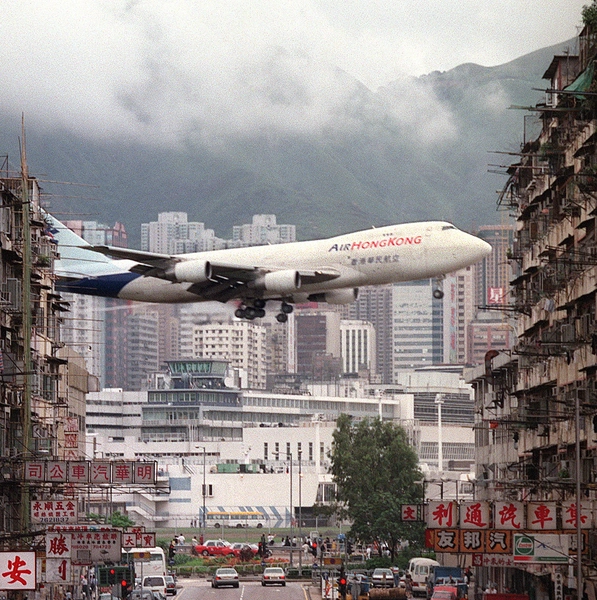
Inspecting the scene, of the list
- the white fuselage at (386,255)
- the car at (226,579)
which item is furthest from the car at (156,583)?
the car at (226,579)

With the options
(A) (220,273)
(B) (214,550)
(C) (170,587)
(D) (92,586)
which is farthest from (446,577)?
(B) (214,550)

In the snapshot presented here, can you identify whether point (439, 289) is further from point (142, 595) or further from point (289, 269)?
point (142, 595)

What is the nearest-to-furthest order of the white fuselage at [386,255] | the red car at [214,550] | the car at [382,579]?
the white fuselage at [386,255], the car at [382,579], the red car at [214,550]

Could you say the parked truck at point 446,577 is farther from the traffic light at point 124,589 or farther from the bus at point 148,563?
the traffic light at point 124,589

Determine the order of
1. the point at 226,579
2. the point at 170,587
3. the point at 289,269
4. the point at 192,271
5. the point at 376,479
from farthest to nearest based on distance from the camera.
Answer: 1. the point at 376,479
2. the point at 226,579
3. the point at 170,587
4. the point at 192,271
5. the point at 289,269

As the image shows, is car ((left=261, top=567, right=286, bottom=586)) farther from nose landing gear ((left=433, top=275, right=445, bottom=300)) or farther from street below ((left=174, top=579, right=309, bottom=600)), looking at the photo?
nose landing gear ((left=433, top=275, right=445, bottom=300))

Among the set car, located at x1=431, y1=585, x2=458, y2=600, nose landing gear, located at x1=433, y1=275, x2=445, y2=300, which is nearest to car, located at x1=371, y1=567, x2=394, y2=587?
car, located at x1=431, y1=585, x2=458, y2=600

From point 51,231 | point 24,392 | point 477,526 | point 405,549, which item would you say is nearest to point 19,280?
point 24,392
